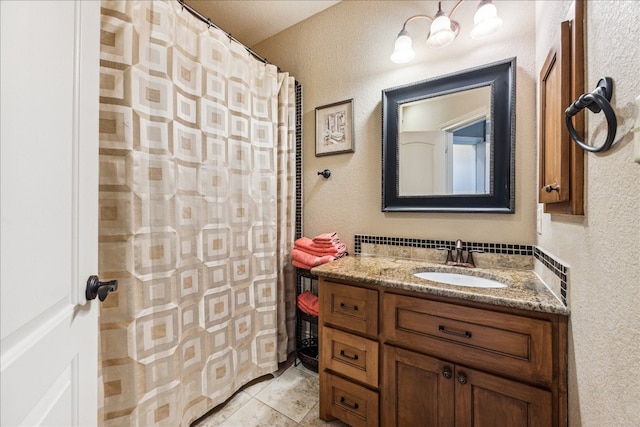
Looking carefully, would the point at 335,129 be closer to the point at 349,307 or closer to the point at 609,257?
the point at 349,307

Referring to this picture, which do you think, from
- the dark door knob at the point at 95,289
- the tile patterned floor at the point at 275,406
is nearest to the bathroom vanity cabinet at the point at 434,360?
the tile patterned floor at the point at 275,406

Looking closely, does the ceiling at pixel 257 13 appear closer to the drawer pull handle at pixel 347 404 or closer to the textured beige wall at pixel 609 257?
the textured beige wall at pixel 609 257

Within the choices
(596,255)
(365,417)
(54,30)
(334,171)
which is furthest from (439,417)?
(54,30)

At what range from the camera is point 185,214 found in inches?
49.8

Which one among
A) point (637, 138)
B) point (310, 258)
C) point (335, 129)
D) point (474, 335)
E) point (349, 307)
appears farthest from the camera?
point (335, 129)

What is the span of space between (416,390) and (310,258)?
868mm

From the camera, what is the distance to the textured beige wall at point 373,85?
129 cm

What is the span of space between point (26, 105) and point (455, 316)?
4.22 feet

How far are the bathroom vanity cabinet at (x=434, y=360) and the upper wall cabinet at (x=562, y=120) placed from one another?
397 millimetres

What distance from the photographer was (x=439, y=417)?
39.8 inches

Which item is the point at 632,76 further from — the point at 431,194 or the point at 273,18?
the point at 273,18

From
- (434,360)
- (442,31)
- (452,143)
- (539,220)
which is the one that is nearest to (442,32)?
(442,31)

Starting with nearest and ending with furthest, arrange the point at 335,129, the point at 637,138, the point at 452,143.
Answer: the point at 637,138 → the point at 452,143 → the point at 335,129

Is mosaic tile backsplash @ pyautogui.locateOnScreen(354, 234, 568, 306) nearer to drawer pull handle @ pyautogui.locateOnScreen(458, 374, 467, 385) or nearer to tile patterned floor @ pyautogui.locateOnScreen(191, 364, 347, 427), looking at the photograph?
drawer pull handle @ pyautogui.locateOnScreen(458, 374, 467, 385)
